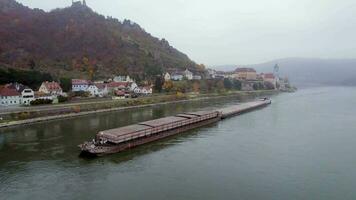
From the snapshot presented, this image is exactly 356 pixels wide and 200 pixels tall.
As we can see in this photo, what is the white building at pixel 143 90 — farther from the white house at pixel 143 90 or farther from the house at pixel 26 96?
the house at pixel 26 96

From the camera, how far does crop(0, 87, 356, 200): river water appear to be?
20.2 metres

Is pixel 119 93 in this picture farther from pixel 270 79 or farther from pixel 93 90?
pixel 270 79

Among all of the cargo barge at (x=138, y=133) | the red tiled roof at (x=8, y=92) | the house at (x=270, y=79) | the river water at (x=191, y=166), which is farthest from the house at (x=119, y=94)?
the house at (x=270, y=79)

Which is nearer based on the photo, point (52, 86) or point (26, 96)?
point (26, 96)

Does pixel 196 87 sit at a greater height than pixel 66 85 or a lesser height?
lesser

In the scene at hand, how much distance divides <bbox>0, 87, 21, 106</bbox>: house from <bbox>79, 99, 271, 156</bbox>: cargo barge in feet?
94.5

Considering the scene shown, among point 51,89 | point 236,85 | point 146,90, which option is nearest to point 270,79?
point 236,85

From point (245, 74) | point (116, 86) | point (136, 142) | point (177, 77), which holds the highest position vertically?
point (245, 74)

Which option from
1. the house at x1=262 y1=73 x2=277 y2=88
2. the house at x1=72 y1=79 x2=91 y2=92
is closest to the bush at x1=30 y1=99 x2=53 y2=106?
the house at x1=72 y1=79 x2=91 y2=92

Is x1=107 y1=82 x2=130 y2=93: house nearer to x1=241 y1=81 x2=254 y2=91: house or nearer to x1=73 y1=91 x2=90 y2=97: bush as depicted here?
x1=73 y1=91 x2=90 y2=97: bush

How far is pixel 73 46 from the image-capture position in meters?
105

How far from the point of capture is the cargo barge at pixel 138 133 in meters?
28.2

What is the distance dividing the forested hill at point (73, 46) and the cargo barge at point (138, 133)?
164 ft

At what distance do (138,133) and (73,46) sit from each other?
266ft
